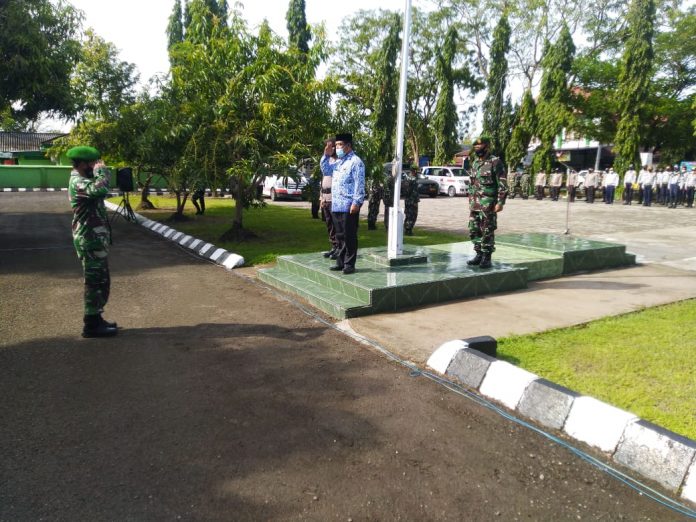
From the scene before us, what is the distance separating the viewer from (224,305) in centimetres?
632

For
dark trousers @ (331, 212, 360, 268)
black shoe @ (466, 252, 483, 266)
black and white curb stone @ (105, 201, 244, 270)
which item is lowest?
black and white curb stone @ (105, 201, 244, 270)

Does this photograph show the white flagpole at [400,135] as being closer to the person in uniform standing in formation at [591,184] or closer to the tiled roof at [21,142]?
the person in uniform standing in formation at [591,184]

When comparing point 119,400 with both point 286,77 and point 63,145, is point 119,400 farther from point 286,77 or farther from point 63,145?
point 63,145

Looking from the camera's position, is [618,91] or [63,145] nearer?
[63,145]

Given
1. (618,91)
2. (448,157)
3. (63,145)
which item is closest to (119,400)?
(63,145)

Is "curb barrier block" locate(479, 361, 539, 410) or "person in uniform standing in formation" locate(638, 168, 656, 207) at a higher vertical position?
"person in uniform standing in formation" locate(638, 168, 656, 207)

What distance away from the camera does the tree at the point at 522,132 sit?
104 feet

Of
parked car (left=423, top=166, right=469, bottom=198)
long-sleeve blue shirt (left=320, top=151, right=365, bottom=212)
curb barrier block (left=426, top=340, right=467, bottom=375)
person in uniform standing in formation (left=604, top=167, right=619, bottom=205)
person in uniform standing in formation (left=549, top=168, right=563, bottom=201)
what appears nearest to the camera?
curb barrier block (left=426, top=340, right=467, bottom=375)

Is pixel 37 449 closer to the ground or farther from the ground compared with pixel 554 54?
closer to the ground

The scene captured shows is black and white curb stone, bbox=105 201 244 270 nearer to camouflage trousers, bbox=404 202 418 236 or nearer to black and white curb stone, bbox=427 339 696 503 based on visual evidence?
camouflage trousers, bbox=404 202 418 236

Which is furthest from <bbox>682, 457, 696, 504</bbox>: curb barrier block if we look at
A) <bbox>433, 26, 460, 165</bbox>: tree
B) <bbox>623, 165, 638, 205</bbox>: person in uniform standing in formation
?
<bbox>433, 26, 460, 165</bbox>: tree

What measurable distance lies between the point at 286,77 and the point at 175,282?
466 centimetres

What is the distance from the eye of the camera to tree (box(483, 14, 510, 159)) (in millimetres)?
34438

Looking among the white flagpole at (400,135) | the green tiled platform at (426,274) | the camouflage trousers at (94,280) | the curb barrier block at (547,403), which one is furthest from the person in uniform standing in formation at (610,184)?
the camouflage trousers at (94,280)
